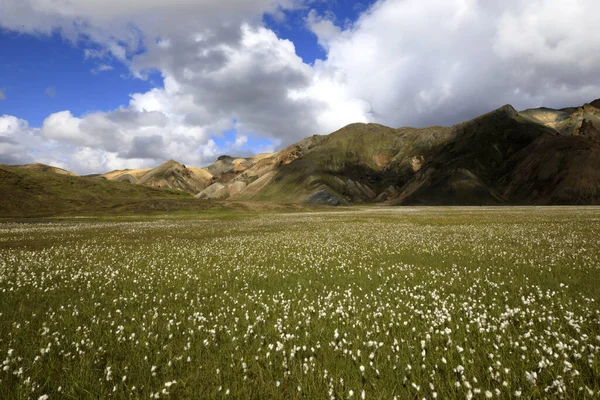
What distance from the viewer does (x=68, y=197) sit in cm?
13275

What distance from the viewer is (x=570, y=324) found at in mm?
6543

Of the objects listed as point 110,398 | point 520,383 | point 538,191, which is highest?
point 538,191

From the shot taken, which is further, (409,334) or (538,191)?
(538,191)

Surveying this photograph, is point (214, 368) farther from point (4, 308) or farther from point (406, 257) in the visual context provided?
point (406, 257)

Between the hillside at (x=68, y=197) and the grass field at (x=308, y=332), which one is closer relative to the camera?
the grass field at (x=308, y=332)

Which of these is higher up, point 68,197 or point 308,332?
point 68,197

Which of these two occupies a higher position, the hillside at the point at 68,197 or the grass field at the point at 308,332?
the hillside at the point at 68,197

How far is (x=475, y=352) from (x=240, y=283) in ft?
27.4

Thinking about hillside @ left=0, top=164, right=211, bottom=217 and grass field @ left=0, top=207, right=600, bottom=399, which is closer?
grass field @ left=0, top=207, right=600, bottom=399

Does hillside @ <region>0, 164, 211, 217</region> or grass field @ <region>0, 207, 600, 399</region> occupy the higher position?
hillside @ <region>0, 164, 211, 217</region>

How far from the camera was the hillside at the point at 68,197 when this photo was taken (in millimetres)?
103750

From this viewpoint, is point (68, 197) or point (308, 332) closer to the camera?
point (308, 332)

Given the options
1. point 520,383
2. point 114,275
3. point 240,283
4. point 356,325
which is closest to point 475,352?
point 520,383

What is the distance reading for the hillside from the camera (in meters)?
104
